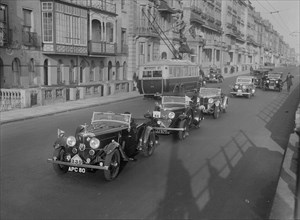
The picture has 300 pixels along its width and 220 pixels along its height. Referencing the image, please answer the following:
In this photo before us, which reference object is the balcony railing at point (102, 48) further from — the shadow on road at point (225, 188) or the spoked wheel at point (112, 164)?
the spoked wheel at point (112, 164)

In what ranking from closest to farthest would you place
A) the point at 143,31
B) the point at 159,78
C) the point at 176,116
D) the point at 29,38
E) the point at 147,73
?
the point at 176,116, the point at 29,38, the point at 159,78, the point at 147,73, the point at 143,31

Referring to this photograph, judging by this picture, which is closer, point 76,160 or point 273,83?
point 76,160

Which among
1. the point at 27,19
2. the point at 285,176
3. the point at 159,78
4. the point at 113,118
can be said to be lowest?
Answer: the point at 285,176

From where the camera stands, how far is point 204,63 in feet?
220

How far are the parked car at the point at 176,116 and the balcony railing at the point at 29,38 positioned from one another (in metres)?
14.1

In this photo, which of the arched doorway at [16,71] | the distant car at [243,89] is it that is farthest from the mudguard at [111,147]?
the distant car at [243,89]

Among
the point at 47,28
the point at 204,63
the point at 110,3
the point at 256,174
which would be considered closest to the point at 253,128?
the point at 256,174

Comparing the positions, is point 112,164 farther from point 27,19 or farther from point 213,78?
point 213,78

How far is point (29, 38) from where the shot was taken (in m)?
24.8

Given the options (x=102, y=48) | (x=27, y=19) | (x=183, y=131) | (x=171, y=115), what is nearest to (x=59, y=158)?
(x=171, y=115)

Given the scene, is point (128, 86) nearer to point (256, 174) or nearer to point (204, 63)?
point (256, 174)

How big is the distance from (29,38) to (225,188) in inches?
820

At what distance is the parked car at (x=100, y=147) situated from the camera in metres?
7.98

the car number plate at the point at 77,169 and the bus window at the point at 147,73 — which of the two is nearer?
the car number plate at the point at 77,169
